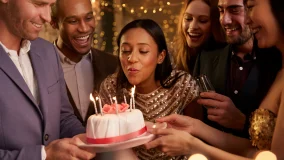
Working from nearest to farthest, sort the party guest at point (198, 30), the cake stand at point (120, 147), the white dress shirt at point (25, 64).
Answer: the cake stand at point (120, 147), the white dress shirt at point (25, 64), the party guest at point (198, 30)

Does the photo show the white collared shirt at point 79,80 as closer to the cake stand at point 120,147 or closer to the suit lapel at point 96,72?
the suit lapel at point 96,72

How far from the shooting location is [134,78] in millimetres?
2215

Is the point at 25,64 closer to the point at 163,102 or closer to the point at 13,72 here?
the point at 13,72

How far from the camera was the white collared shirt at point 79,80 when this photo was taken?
104 inches

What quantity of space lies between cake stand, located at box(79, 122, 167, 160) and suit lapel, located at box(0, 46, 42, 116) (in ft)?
1.24

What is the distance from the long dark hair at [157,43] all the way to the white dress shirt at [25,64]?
0.60m

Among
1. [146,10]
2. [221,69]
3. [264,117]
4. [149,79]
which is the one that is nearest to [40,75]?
[149,79]

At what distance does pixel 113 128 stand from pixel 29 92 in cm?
45

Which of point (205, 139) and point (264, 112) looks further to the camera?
point (205, 139)

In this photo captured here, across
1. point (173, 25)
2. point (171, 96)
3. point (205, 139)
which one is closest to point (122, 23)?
point (173, 25)

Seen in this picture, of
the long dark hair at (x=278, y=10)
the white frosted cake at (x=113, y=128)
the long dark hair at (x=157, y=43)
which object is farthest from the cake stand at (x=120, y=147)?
the long dark hair at (x=278, y=10)

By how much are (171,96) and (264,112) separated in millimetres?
637

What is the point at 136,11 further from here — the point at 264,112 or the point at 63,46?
the point at 264,112

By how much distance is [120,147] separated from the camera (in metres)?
1.58
